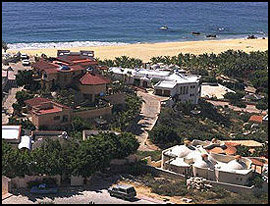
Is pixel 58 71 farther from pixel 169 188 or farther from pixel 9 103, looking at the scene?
pixel 169 188

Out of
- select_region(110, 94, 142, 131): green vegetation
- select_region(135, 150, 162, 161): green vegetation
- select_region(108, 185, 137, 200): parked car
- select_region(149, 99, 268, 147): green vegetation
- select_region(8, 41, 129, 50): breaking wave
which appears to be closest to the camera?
select_region(108, 185, 137, 200): parked car

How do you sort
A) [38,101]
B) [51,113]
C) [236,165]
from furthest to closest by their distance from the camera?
[38,101] < [51,113] < [236,165]

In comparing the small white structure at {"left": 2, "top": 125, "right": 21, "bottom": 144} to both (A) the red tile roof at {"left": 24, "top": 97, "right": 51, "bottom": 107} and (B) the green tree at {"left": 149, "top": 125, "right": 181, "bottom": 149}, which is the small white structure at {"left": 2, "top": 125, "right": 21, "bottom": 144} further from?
(B) the green tree at {"left": 149, "top": 125, "right": 181, "bottom": 149}

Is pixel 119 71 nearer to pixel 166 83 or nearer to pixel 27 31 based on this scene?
pixel 166 83

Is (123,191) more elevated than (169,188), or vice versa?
(123,191)

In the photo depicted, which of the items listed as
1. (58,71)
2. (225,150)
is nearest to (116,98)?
(58,71)

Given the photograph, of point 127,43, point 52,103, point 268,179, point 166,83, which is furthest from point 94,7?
point 268,179

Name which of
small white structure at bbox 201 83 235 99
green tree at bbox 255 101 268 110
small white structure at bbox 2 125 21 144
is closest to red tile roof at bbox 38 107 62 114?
Answer: small white structure at bbox 2 125 21 144
